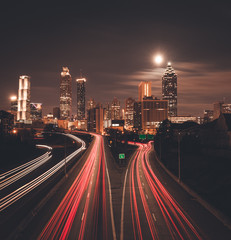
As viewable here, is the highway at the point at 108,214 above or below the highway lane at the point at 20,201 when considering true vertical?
above

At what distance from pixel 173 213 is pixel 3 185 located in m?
28.2

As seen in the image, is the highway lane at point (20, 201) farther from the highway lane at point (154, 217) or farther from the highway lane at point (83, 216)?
the highway lane at point (154, 217)

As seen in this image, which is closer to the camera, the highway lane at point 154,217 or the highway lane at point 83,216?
the highway lane at point 154,217

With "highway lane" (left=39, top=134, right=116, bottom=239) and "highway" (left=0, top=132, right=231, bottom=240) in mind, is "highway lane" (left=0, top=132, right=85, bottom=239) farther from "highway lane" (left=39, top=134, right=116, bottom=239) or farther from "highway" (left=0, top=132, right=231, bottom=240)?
"highway lane" (left=39, top=134, right=116, bottom=239)

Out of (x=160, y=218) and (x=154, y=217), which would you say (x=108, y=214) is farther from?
(x=160, y=218)

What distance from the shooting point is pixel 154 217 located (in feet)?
73.5

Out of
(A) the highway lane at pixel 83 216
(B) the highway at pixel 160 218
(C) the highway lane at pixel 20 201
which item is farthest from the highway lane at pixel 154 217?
(C) the highway lane at pixel 20 201

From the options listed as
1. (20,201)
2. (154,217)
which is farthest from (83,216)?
(20,201)

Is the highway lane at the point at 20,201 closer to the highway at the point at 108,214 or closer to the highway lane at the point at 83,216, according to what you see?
the highway at the point at 108,214

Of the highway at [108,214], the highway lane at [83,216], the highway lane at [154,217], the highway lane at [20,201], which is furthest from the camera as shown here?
the highway lane at [20,201]

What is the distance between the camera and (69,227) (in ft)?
65.8

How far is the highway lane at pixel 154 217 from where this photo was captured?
18.7 m

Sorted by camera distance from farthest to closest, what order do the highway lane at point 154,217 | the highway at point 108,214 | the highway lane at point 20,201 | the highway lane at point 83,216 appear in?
the highway lane at point 20,201 < the highway at point 108,214 < the highway lane at point 83,216 < the highway lane at point 154,217

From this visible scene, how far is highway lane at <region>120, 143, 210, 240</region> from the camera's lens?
18.7m
